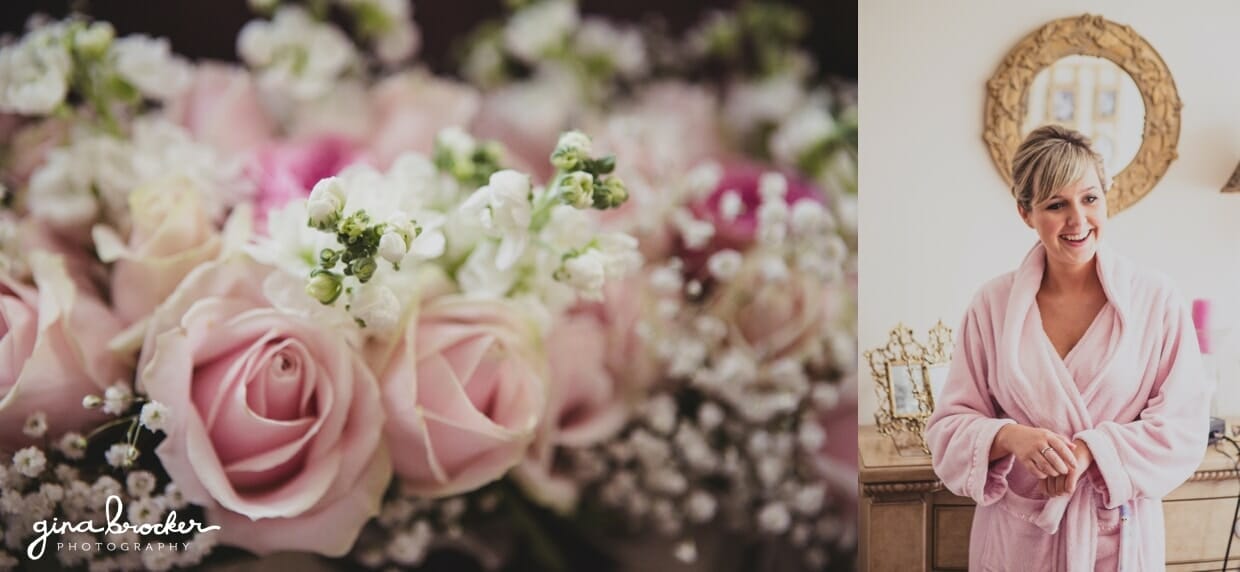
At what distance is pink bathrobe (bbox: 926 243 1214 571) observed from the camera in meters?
1.16

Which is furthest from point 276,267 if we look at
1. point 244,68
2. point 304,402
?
point 244,68

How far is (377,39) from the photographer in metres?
1.10

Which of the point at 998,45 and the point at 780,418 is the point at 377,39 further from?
the point at 998,45

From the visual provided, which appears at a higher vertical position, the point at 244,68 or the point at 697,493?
the point at 244,68

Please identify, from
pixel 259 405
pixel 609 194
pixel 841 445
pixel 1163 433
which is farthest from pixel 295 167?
pixel 1163 433

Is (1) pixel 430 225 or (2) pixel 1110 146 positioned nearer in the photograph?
(1) pixel 430 225

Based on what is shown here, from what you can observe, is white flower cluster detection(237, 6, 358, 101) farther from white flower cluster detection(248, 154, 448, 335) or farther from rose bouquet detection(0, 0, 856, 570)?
white flower cluster detection(248, 154, 448, 335)

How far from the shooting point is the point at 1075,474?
1141 mm

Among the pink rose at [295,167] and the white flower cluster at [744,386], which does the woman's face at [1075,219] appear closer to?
the white flower cluster at [744,386]

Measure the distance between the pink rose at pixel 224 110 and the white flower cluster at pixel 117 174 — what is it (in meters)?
0.02

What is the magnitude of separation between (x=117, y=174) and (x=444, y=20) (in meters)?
0.51

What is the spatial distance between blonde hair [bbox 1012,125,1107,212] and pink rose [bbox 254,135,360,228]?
40.0 inches

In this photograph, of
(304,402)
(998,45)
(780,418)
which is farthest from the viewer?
(998,45)

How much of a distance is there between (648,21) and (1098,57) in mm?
985
